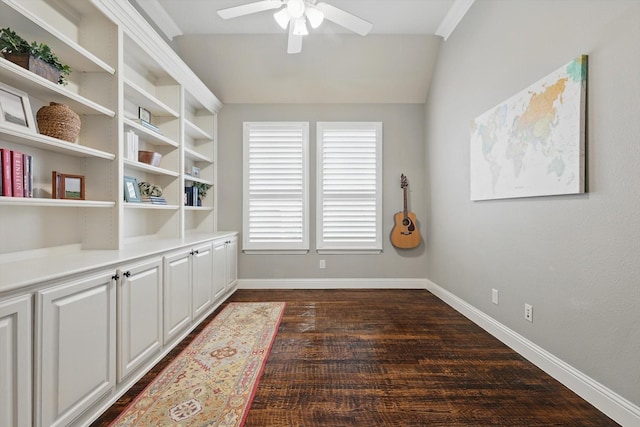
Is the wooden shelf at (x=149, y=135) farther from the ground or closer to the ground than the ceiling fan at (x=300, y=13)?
closer to the ground

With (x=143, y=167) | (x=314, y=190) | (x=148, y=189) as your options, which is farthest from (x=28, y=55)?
(x=314, y=190)

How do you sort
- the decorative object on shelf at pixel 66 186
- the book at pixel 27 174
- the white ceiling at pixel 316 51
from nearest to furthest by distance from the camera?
the book at pixel 27 174 → the decorative object on shelf at pixel 66 186 → the white ceiling at pixel 316 51

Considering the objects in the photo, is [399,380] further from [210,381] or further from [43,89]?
[43,89]

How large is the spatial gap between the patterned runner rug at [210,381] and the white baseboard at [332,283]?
1369mm

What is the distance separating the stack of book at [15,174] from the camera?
1.56m

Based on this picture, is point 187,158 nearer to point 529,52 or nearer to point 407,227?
point 407,227

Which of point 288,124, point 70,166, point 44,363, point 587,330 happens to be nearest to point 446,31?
point 288,124

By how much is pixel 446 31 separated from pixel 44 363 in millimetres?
4389

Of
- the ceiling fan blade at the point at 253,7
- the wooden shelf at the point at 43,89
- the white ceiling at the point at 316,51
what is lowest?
the wooden shelf at the point at 43,89

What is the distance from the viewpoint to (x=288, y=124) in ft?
14.5

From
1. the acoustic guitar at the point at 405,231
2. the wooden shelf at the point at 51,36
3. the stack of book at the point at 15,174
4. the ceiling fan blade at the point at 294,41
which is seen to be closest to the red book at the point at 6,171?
the stack of book at the point at 15,174

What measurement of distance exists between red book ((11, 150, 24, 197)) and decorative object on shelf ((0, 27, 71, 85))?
1.51 ft

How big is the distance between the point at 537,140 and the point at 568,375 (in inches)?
59.0

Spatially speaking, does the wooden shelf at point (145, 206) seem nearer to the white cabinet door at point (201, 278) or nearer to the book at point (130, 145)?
the book at point (130, 145)
